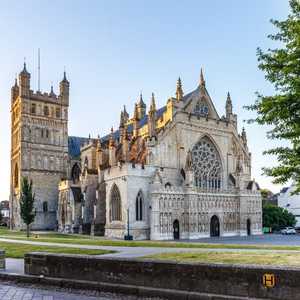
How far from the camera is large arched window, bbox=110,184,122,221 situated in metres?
51.8

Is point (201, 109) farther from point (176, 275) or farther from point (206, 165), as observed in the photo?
point (176, 275)

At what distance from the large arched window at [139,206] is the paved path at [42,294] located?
3683 cm

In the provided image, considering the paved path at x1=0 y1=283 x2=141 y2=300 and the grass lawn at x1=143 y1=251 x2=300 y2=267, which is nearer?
the paved path at x1=0 y1=283 x2=141 y2=300

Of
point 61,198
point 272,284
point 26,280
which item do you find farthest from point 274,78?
point 61,198

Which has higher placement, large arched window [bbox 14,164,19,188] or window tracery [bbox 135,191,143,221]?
large arched window [bbox 14,164,19,188]

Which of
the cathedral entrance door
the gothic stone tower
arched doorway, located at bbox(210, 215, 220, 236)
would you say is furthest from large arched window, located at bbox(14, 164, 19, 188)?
arched doorway, located at bbox(210, 215, 220, 236)

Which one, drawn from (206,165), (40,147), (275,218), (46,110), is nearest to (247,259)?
(206,165)

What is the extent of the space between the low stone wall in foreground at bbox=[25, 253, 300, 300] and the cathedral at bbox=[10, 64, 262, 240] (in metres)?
35.3

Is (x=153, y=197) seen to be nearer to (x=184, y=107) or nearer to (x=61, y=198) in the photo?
(x=184, y=107)

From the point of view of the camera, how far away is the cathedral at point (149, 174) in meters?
51.1

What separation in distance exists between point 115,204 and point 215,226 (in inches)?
549

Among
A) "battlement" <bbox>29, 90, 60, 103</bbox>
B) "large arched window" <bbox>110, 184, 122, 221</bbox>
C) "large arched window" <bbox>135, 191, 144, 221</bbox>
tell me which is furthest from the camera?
"battlement" <bbox>29, 90, 60, 103</bbox>

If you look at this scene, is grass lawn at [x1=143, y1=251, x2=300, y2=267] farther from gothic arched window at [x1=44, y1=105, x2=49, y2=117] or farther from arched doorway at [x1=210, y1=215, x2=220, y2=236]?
gothic arched window at [x1=44, y1=105, x2=49, y2=117]

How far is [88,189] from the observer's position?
59.7 meters
